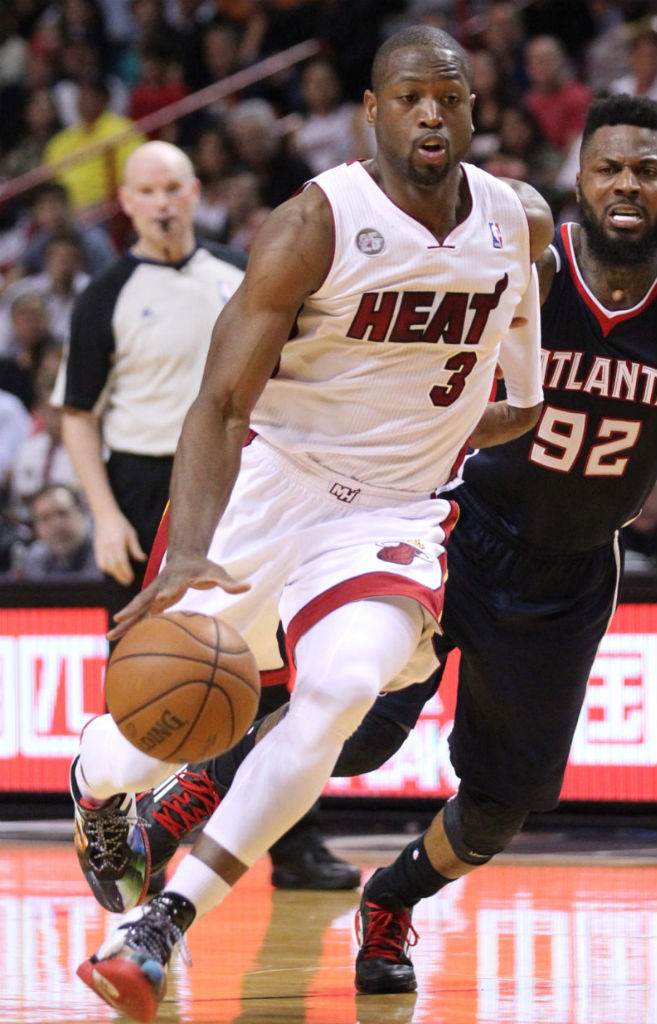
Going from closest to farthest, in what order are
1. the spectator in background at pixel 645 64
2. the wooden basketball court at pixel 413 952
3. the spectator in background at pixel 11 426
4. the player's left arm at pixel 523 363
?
1. the wooden basketball court at pixel 413 952
2. the player's left arm at pixel 523 363
3. the spectator in background at pixel 11 426
4. the spectator in background at pixel 645 64

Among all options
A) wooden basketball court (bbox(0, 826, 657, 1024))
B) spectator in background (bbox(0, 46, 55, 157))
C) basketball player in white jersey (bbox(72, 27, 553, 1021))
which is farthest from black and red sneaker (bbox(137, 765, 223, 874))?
spectator in background (bbox(0, 46, 55, 157))

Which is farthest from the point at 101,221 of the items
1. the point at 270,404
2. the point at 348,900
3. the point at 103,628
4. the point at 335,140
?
the point at 270,404

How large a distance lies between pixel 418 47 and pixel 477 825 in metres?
1.85

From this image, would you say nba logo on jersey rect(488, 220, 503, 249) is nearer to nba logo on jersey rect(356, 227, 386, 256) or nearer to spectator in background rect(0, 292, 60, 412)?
nba logo on jersey rect(356, 227, 386, 256)

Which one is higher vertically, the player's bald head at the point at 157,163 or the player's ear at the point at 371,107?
the player's ear at the point at 371,107

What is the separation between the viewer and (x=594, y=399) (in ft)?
14.3

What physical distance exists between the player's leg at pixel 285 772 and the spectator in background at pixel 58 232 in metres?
7.44

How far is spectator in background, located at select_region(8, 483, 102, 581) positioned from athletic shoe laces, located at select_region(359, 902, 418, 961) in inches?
136

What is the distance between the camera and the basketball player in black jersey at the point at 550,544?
4250 millimetres

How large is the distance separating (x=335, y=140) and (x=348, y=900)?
6.73m

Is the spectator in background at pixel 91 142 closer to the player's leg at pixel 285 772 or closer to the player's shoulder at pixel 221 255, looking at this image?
the player's shoulder at pixel 221 255

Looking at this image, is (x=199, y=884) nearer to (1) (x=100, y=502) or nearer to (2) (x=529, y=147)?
(1) (x=100, y=502)

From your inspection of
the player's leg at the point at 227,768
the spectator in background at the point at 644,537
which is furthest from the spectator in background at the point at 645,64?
the player's leg at the point at 227,768

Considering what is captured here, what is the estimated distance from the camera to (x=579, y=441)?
173 inches
